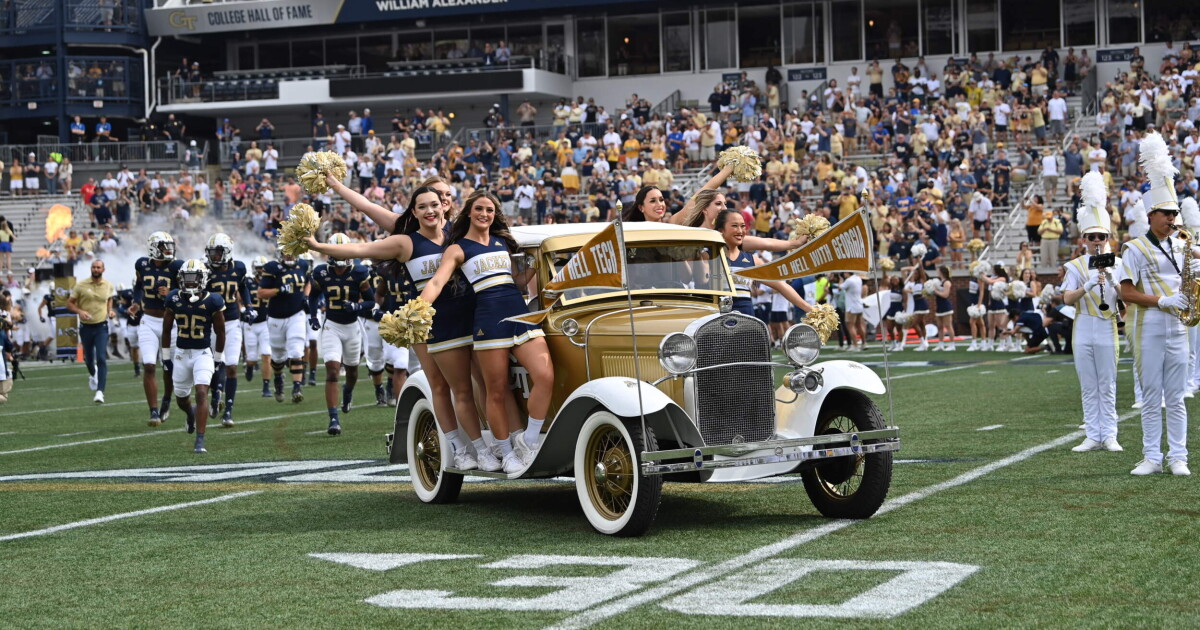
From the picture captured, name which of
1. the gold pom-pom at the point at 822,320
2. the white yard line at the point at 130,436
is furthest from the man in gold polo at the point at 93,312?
the gold pom-pom at the point at 822,320

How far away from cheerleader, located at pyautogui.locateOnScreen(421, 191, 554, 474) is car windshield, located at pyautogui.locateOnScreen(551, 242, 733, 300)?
36 cm

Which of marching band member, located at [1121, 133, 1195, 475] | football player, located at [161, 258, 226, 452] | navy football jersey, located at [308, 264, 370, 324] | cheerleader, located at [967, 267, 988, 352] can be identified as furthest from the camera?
cheerleader, located at [967, 267, 988, 352]

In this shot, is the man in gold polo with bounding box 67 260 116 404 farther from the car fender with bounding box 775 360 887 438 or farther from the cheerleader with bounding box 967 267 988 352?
the cheerleader with bounding box 967 267 988 352

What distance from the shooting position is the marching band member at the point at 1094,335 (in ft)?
37.7

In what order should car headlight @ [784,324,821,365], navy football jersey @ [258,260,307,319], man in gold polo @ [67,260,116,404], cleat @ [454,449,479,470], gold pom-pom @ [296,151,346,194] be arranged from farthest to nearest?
man in gold polo @ [67,260,116,404]
navy football jersey @ [258,260,307,319]
gold pom-pom @ [296,151,346,194]
cleat @ [454,449,479,470]
car headlight @ [784,324,821,365]

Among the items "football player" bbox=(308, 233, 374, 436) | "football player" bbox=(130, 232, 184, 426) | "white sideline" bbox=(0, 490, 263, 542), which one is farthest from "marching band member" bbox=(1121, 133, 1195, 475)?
"football player" bbox=(130, 232, 184, 426)

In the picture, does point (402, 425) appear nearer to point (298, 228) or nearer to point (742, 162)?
point (298, 228)

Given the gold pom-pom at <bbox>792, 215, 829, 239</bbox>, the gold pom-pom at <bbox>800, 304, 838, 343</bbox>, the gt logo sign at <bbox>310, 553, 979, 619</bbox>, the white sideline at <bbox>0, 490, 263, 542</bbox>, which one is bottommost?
the white sideline at <bbox>0, 490, 263, 542</bbox>

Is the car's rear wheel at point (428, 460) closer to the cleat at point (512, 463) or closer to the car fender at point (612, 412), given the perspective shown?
the cleat at point (512, 463)

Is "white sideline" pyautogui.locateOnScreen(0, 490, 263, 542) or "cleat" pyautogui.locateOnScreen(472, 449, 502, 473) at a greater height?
"cleat" pyautogui.locateOnScreen(472, 449, 502, 473)

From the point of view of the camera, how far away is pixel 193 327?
14.4 meters

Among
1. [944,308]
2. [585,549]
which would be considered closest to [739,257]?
[585,549]

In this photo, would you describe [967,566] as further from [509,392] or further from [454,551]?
[509,392]

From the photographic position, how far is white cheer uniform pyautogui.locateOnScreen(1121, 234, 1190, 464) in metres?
10.0
